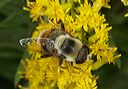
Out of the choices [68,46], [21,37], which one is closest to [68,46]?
[68,46]

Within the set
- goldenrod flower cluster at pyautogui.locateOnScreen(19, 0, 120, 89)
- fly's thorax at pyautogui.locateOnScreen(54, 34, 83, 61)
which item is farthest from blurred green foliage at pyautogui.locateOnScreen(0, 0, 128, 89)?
fly's thorax at pyautogui.locateOnScreen(54, 34, 83, 61)

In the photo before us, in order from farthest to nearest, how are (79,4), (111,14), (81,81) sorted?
(111,14)
(79,4)
(81,81)

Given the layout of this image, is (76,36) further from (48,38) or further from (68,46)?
(48,38)

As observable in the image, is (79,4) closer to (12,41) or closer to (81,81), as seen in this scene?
(81,81)

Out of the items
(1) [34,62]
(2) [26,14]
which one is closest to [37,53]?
(1) [34,62]

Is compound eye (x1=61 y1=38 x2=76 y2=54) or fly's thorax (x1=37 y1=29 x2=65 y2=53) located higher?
fly's thorax (x1=37 y1=29 x2=65 y2=53)

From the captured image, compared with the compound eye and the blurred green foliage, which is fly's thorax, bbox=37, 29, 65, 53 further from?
the blurred green foliage
